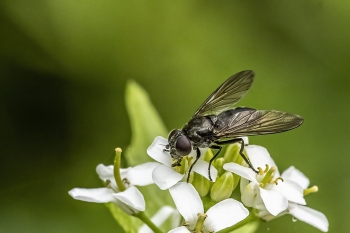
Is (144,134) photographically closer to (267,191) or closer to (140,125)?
(140,125)

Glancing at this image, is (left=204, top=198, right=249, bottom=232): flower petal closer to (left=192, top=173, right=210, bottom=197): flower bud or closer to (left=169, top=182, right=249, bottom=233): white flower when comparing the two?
(left=169, top=182, right=249, bottom=233): white flower

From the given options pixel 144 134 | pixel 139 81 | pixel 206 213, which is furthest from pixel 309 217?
pixel 139 81

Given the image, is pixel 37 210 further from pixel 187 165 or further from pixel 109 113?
pixel 187 165

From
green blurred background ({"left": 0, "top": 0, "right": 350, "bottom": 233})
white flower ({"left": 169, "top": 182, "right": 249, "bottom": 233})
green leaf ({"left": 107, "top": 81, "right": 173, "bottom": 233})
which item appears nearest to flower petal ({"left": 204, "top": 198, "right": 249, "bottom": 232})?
white flower ({"left": 169, "top": 182, "right": 249, "bottom": 233})

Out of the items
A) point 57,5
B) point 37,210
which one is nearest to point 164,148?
point 37,210

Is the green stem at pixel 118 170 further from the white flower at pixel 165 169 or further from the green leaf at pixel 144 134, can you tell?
the green leaf at pixel 144 134

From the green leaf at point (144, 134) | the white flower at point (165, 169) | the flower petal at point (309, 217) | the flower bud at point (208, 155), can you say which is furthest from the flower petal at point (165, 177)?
the green leaf at point (144, 134)
